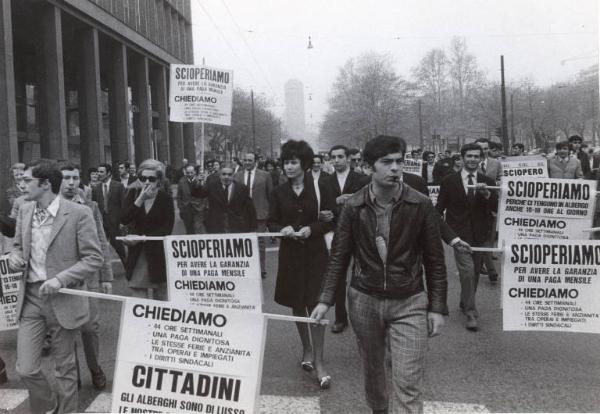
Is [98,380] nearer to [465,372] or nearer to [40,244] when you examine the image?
[40,244]

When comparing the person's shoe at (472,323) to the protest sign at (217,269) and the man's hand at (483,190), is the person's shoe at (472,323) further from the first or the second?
the protest sign at (217,269)

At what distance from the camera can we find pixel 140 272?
6379 millimetres

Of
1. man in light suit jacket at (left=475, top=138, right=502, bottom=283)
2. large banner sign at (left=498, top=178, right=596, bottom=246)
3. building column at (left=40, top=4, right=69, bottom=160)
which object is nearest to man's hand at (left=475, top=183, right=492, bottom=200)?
large banner sign at (left=498, top=178, right=596, bottom=246)

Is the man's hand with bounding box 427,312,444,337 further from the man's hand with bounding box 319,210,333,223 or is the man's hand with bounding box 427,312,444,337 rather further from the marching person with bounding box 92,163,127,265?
the marching person with bounding box 92,163,127,265

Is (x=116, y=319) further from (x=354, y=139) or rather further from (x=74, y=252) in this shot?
(x=354, y=139)

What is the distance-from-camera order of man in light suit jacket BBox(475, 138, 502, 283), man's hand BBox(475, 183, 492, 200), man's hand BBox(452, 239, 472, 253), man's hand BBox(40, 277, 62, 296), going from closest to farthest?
1. man's hand BBox(40, 277, 62, 296)
2. man's hand BBox(452, 239, 472, 253)
3. man's hand BBox(475, 183, 492, 200)
4. man in light suit jacket BBox(475, 138, 502, 283)

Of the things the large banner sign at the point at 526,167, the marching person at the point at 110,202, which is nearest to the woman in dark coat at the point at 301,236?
the marching person at the point at 110,202

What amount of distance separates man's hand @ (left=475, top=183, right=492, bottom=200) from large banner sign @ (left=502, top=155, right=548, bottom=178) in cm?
362

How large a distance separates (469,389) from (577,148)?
10.3m

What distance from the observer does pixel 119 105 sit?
114ft

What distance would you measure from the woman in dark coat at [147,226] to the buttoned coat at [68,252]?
64.5 inches

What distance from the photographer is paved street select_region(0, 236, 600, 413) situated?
4.99m

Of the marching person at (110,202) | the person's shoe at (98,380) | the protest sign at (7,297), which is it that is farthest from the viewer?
the marching person at (110,202)

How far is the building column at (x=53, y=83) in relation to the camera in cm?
2469
